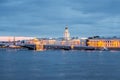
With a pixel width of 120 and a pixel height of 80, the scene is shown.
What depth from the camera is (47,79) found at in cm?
2353

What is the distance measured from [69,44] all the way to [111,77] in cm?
9513

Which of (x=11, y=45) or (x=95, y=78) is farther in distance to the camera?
(x=11, y=45)

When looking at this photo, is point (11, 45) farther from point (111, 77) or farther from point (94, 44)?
point (111, 77)

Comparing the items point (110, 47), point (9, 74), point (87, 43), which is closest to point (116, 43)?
point (110, 47)

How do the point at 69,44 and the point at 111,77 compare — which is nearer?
the point at 111,77

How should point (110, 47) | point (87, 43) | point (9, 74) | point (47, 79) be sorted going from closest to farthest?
point (47, 79) → point (9, 74) → point (110, 47) → point (87, 43)

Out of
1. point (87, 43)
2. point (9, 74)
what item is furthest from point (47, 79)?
point (87, 43)

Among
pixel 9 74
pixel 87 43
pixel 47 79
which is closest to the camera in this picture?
pixel 47 79

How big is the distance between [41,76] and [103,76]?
3381mm

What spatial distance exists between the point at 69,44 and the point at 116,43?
42.9 ft

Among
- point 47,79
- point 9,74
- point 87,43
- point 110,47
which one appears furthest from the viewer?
point 87,43

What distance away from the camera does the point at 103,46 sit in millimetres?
113000

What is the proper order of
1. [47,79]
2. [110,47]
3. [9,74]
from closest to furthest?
1. [47,79]
2. [9,74]
3. [110,47]

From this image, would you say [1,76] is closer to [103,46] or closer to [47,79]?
[47,79]
